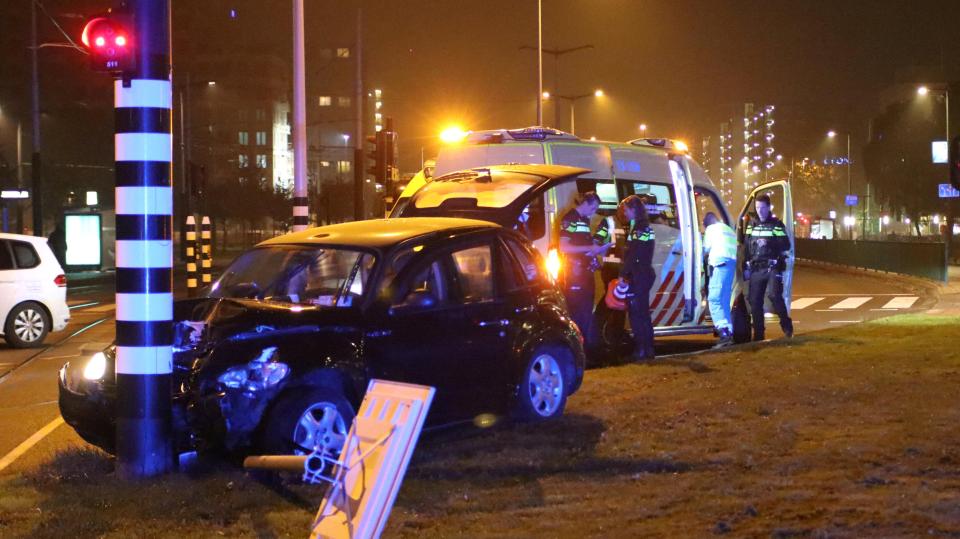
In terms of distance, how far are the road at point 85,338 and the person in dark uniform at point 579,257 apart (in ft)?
9.71

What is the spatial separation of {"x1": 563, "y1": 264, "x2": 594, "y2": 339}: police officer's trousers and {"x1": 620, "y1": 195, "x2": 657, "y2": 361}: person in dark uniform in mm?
403

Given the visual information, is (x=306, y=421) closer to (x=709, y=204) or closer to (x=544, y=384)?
(x=544, y=384)

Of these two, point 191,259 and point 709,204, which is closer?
point 709,204

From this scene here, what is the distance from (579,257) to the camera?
1251cm

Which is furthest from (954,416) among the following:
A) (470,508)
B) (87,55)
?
(87,55)

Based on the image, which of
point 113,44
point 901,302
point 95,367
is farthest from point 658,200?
point 901,302

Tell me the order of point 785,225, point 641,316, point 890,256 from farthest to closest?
point 890,256 < point 785,225 < point 641,316

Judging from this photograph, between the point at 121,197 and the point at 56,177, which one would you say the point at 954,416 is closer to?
the point at 121,197

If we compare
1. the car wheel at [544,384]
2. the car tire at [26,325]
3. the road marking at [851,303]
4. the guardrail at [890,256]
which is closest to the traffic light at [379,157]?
the car tire at [26,325]

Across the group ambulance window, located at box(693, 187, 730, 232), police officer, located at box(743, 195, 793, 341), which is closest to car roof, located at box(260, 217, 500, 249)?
police officer, located at box(743, 195, 793, 341)

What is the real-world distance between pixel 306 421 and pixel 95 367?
5.49 ft

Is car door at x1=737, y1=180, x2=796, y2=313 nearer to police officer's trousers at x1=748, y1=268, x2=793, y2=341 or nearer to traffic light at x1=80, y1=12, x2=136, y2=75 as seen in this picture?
police officer's trousers at x1=748, y1=268, x2=793, y2=341

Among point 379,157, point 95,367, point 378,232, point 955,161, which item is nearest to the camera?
point 95,367

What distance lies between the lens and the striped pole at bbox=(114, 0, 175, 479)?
23.6ft
